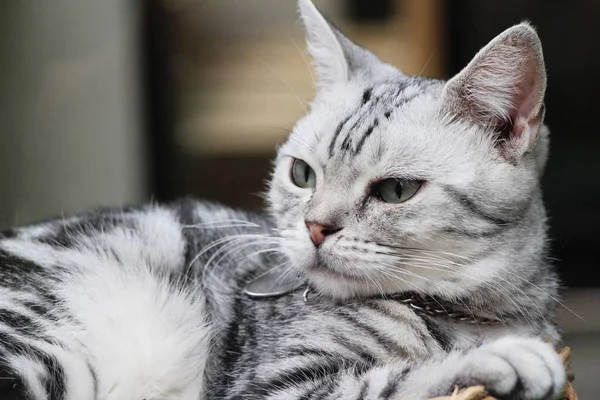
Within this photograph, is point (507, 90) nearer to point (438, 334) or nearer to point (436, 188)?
point (436, 188)

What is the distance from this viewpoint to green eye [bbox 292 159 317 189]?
142 centimetres

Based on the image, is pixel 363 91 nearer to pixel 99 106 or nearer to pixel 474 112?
pixel 474 112

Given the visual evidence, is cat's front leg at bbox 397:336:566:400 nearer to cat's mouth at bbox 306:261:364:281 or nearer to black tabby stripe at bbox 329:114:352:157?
cat's mouth at bbox 306:261:364:281

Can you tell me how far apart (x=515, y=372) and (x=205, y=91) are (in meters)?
2.35

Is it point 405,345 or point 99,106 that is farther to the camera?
point 99,106

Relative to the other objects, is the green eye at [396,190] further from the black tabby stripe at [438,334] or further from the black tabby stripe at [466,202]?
the black tabby stripe at [438,334]

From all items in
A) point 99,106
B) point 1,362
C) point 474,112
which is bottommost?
point 1,362

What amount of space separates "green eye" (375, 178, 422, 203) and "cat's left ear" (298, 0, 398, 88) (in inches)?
13.6

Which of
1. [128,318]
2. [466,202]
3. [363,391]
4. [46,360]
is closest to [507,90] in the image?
[466,202]

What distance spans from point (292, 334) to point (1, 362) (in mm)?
479

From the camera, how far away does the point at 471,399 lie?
3.32 ft

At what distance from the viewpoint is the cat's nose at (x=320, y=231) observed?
4.17 feet

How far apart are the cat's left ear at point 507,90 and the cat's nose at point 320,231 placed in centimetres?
31

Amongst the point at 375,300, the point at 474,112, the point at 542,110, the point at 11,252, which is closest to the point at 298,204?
the point at 375,300
